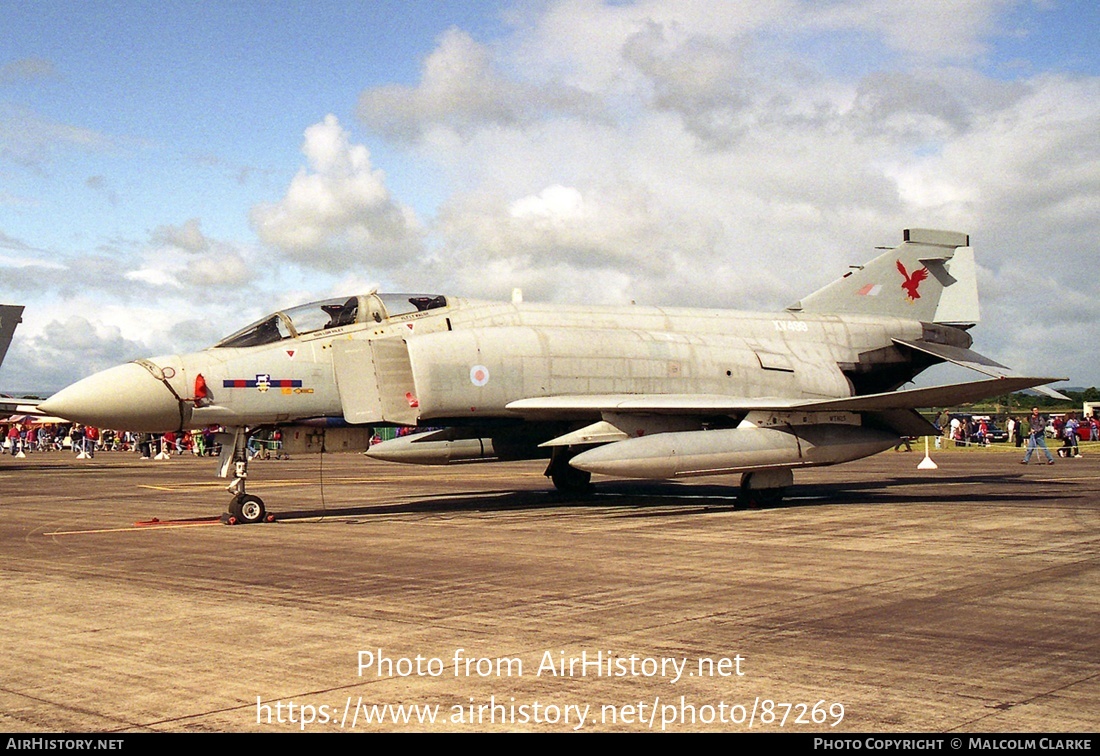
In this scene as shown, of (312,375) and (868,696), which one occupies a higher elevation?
(312,375)

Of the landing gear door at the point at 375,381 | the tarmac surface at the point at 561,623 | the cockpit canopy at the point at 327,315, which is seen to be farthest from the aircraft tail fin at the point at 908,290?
the landing gear door at the point at 375,381

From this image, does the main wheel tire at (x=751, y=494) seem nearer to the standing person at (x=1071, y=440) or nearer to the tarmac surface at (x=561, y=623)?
the tarmac surface at (x=561, y=623)

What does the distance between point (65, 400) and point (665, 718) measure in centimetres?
1042

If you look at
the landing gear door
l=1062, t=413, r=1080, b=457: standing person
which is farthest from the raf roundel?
l=1062, t=413, r=1080, b=457: standing person

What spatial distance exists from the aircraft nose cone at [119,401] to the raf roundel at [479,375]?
3.98 m

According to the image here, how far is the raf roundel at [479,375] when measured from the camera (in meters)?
14.5

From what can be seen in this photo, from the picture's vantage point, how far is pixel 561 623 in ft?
22.4

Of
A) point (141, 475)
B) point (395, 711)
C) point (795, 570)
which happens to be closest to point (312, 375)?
point (795, 570)

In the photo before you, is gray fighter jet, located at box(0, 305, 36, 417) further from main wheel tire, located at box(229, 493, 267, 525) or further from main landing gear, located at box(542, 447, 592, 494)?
main wheel tire, located at box(229, 493, 267, 525)

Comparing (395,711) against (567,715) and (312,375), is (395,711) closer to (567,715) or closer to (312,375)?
(567,715)

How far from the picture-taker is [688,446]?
14.0 m

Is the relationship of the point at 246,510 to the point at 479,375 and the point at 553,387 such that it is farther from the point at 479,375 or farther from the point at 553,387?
the point at 553,387

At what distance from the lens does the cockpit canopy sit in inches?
557

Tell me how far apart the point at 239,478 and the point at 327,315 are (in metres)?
2.61
